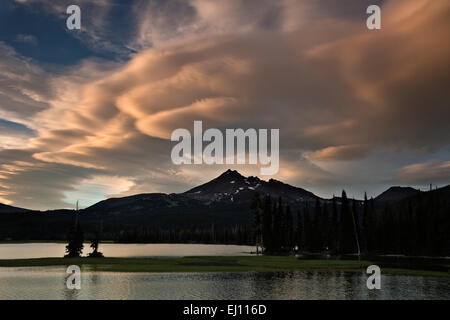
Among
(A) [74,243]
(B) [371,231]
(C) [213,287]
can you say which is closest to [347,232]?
(B) [371,231]

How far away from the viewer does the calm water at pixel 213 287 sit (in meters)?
46.4

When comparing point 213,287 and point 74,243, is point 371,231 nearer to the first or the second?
point 74,243

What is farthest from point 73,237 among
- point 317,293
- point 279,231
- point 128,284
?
point 279,231

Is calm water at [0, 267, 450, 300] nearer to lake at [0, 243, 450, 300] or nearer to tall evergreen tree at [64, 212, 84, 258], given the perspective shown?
lake at [0, 243, 450, 300]

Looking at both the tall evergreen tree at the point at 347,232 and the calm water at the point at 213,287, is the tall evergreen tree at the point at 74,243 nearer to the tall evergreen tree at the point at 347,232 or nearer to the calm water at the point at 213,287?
the calm water at the point at 213,287

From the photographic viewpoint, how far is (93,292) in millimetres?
47906

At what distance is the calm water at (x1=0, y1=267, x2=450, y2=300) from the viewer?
152 ft

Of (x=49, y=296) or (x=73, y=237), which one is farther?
(x=73, y=237)

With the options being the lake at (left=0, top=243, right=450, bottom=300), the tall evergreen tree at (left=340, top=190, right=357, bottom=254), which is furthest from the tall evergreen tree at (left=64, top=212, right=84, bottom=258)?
the tall evergreen tree at (left=340, top=190, right=357, bottom=254)

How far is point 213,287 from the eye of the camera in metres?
53.2

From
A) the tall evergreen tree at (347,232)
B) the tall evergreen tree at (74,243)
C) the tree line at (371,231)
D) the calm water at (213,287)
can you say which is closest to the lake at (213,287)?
the calm water at (213,287)

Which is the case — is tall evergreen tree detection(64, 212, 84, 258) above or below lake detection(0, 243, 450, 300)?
above
